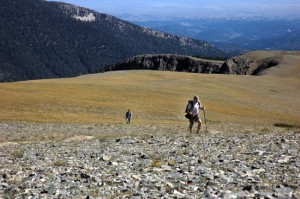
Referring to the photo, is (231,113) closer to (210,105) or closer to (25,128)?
(210,105)

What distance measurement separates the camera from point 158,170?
14.5m

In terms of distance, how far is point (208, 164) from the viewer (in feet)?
50.5

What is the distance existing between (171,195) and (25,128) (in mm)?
29023

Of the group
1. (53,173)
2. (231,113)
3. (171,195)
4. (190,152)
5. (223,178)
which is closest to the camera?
(171,195)

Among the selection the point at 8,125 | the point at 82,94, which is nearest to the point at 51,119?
the point at 8,125

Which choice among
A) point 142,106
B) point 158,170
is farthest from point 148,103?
point 158,170

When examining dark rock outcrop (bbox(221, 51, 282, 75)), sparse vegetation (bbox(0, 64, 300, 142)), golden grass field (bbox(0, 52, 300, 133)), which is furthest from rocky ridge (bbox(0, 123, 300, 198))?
dark rock outcrop (bbox(221, 51, 282, 75))

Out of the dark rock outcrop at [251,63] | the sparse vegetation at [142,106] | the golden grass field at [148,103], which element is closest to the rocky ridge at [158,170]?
the sparse vegetation at [142,106]

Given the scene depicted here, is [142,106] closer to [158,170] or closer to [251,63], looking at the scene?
[158,170]

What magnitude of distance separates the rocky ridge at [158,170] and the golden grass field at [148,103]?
25311 mm

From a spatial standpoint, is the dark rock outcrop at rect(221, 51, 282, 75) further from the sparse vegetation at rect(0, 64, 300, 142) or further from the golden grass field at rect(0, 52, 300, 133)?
the sparse vegetation at rect(0, 64, 300, 142)

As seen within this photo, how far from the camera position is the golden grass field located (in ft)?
168

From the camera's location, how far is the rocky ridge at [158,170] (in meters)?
11.5

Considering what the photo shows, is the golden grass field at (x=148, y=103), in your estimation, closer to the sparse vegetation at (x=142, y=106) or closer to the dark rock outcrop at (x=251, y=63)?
the sparse vegetation at (x=142, y=106)
